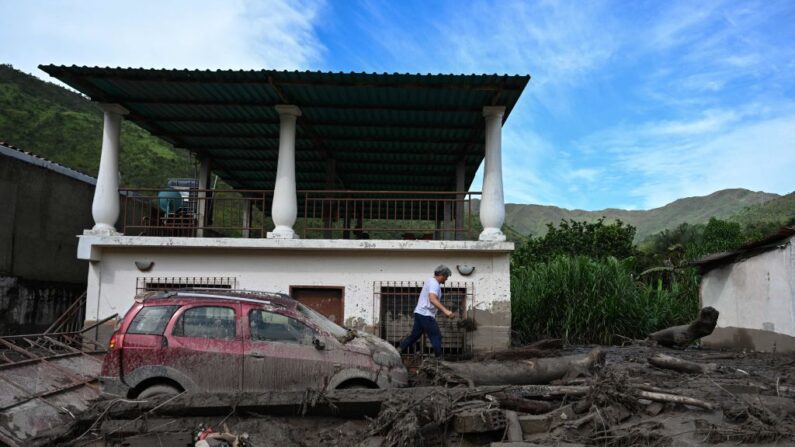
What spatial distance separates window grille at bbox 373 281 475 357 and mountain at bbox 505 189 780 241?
75158 millimetres

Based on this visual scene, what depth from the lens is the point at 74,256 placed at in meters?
15.2

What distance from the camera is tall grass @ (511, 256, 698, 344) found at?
1438 centimetres

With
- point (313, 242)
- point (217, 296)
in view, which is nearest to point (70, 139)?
point (313, 242)

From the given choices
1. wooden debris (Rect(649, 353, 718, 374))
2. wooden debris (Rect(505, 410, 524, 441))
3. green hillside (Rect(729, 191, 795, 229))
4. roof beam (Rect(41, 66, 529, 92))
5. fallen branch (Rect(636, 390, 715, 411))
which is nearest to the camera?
wooden debris (Rect(505, 410, 524, 441))

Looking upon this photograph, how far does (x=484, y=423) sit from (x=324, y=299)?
5687 millimetres

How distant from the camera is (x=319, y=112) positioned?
12.2 meters

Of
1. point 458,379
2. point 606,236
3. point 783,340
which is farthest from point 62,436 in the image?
point 606,236

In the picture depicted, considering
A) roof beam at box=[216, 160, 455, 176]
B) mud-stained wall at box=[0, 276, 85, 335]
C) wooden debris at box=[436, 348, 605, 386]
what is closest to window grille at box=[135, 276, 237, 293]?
mud-stained wall at box=[0, 276, 85, 335]

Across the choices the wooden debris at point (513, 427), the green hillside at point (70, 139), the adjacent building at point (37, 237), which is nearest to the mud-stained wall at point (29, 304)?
the adjacent building at point (37, 237)

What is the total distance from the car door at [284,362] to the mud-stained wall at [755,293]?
8554 millimetres

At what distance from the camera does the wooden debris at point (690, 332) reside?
1194cm

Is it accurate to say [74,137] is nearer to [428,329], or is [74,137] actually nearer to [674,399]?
[428,329]

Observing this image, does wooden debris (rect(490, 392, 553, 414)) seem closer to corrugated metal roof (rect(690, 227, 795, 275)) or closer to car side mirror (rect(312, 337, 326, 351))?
car side mirror (rect(312, 337, 326, 351))

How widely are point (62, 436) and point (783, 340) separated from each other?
37.8ft
